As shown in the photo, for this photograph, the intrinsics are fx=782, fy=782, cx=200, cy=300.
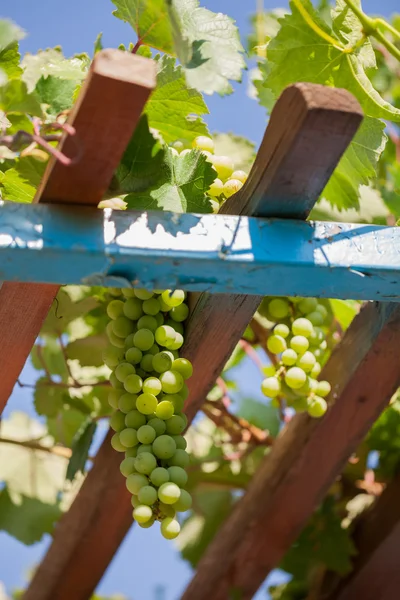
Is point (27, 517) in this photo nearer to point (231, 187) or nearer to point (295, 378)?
point (295, 378)

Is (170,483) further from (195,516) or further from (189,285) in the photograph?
(195,516)

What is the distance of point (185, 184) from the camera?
30.8 inches

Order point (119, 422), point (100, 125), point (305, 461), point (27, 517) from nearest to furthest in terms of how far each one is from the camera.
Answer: point (100, 125) < point (119, 422) < point (305, 461) < point (27, 517)

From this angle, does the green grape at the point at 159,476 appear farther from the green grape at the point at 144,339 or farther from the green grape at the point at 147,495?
the green grape at the point at 144,339

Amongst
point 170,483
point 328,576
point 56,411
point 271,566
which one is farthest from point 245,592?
point 170,483

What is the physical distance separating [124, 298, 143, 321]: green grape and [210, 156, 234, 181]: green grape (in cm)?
17

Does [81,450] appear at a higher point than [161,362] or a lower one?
lower

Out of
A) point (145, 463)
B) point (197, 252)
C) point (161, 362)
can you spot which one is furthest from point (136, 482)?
point (197, 252)

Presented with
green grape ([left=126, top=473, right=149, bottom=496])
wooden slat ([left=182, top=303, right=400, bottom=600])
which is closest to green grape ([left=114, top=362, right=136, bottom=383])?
green grape ([left=126, top=473, right=149, bottom=496])

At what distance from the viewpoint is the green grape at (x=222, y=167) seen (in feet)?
2.86

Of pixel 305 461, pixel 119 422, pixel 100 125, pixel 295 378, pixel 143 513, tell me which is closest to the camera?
pixel 100 125

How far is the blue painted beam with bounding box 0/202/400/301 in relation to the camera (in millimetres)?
628

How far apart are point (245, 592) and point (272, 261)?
851 mm

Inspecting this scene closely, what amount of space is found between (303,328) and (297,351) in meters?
0.03
